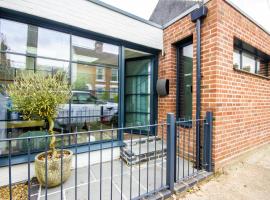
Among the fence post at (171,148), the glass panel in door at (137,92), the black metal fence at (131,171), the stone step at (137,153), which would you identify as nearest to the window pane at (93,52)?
the glass panel in door at (137,92)

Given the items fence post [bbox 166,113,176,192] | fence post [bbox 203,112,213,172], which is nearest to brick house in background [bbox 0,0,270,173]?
fence post [bbox 203,112,213,172]

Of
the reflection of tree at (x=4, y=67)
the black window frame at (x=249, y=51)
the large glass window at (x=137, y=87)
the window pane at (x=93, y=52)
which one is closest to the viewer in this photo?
the reflection of tree at (x=4, y=67)

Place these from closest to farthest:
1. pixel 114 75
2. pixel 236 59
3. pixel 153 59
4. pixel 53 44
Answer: pixel 53 44 < pixel 236 59 < pixel 114 75 < pixel 153 59

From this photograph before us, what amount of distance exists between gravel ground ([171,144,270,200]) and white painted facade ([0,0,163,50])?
322cm

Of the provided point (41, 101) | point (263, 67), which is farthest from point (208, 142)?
point (263, 67)

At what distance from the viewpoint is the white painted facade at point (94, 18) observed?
278 cm

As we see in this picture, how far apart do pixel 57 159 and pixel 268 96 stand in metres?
5.53

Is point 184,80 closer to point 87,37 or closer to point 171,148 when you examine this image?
point 171,148

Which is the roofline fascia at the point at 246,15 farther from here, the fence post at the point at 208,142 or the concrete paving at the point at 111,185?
the concrete paving at the point at 111,185

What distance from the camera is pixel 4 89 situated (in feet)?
9.51

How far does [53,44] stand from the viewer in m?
3.33

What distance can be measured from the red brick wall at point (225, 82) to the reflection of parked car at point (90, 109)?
139cm

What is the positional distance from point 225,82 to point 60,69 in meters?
3.22

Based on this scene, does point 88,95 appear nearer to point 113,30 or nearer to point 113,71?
point 113,71
